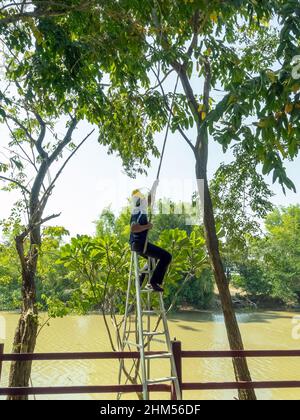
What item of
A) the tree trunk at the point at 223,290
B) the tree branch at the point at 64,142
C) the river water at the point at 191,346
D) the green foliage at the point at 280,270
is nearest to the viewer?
the tree trunk at the point at 223,290

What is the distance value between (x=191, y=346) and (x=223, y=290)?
13754 millimetres

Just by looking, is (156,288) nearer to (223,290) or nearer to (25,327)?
(223,290)

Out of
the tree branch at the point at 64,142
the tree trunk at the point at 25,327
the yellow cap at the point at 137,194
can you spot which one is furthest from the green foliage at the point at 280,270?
the yellow cap at the point at 137,194

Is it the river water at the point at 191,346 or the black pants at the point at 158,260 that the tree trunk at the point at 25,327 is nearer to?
the black pants at the point at 158,260

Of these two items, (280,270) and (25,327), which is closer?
(25,327)

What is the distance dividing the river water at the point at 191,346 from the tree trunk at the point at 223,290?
527 centimetres

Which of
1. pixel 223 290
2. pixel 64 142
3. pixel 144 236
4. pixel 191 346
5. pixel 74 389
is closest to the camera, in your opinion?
pixel 74 389

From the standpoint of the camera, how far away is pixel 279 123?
230 cm

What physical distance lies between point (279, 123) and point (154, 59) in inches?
101

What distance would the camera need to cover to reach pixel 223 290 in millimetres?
6152

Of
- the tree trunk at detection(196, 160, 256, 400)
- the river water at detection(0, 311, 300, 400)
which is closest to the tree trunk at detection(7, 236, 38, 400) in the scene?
the tree trunk at detection(196, 160, 256, 400)

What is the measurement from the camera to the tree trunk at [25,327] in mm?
6062

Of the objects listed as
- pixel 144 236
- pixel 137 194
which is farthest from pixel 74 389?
pixel 137 194
